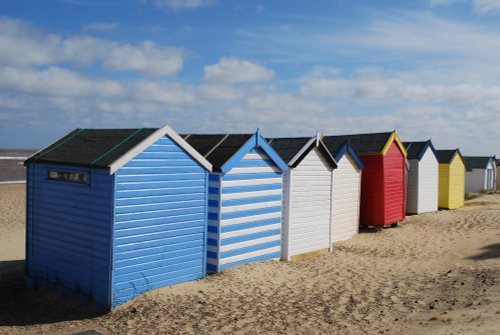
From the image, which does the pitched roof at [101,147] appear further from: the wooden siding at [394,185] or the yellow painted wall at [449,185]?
the yellow painted wall at [449,185]

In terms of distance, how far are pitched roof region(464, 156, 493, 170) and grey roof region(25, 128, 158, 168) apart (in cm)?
3487

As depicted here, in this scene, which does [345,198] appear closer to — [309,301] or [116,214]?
[309,301]

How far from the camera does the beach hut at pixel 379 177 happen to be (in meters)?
17.8

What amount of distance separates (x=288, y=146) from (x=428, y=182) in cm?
1274

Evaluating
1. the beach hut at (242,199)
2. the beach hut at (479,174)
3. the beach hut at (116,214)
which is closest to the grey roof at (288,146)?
the beach hut at (242,199)

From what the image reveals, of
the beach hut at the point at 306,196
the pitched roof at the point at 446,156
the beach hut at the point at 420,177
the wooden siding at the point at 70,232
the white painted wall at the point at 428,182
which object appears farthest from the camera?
the pitched roof at the point at 446,156

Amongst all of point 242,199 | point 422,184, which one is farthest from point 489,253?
point 422,184

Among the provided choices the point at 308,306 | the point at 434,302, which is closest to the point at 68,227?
the point at 308,306

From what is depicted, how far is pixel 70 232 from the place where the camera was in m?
9.32

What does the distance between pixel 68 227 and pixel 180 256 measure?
232 centimetres

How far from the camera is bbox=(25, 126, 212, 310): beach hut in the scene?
28.1 ft

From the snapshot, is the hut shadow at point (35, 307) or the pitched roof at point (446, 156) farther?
the pitched roof at point (446, 156)

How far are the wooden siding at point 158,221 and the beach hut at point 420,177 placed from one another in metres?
15.3

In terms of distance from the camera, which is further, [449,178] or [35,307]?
[449,178]
